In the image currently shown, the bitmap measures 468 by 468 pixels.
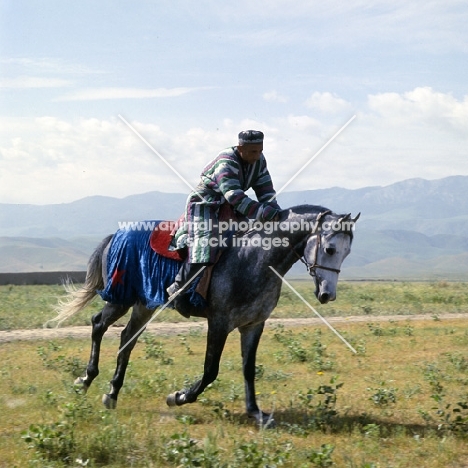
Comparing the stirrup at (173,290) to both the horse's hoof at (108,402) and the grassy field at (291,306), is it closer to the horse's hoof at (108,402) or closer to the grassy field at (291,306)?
the horse's hoof at (108,402)

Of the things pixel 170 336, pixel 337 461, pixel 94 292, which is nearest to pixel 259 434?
pixel 337 461

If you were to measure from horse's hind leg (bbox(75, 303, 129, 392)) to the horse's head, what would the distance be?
9.14 feet

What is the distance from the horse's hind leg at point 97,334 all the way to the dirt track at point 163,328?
20.7 feet

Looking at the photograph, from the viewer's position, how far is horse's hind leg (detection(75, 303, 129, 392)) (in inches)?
364

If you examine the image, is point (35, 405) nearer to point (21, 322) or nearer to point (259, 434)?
point (259, 434)

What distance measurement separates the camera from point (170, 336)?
53.4ft

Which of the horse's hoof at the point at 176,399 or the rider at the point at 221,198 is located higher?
the rider at the point at 221,198

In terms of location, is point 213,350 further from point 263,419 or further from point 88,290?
point 88,290

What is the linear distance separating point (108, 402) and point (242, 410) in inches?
60.8

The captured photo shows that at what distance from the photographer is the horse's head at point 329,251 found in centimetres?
733

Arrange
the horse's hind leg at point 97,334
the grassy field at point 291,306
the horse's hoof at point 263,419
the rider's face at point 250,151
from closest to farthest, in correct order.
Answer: the horse's hoof at point 263,419 < the rider's face at point 250,151 < the horse's hind leg at point 97,334 < the grassy field at point 291,306

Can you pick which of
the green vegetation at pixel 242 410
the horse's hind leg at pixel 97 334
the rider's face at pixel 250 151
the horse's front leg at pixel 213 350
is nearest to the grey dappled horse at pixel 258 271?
the horse's front leg at pixel 213 350

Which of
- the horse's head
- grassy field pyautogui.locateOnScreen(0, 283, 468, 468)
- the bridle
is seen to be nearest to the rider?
the bridle

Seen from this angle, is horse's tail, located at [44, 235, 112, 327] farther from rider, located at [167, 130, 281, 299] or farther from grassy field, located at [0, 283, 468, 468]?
rider, located at [167, 130, 281, 299]
